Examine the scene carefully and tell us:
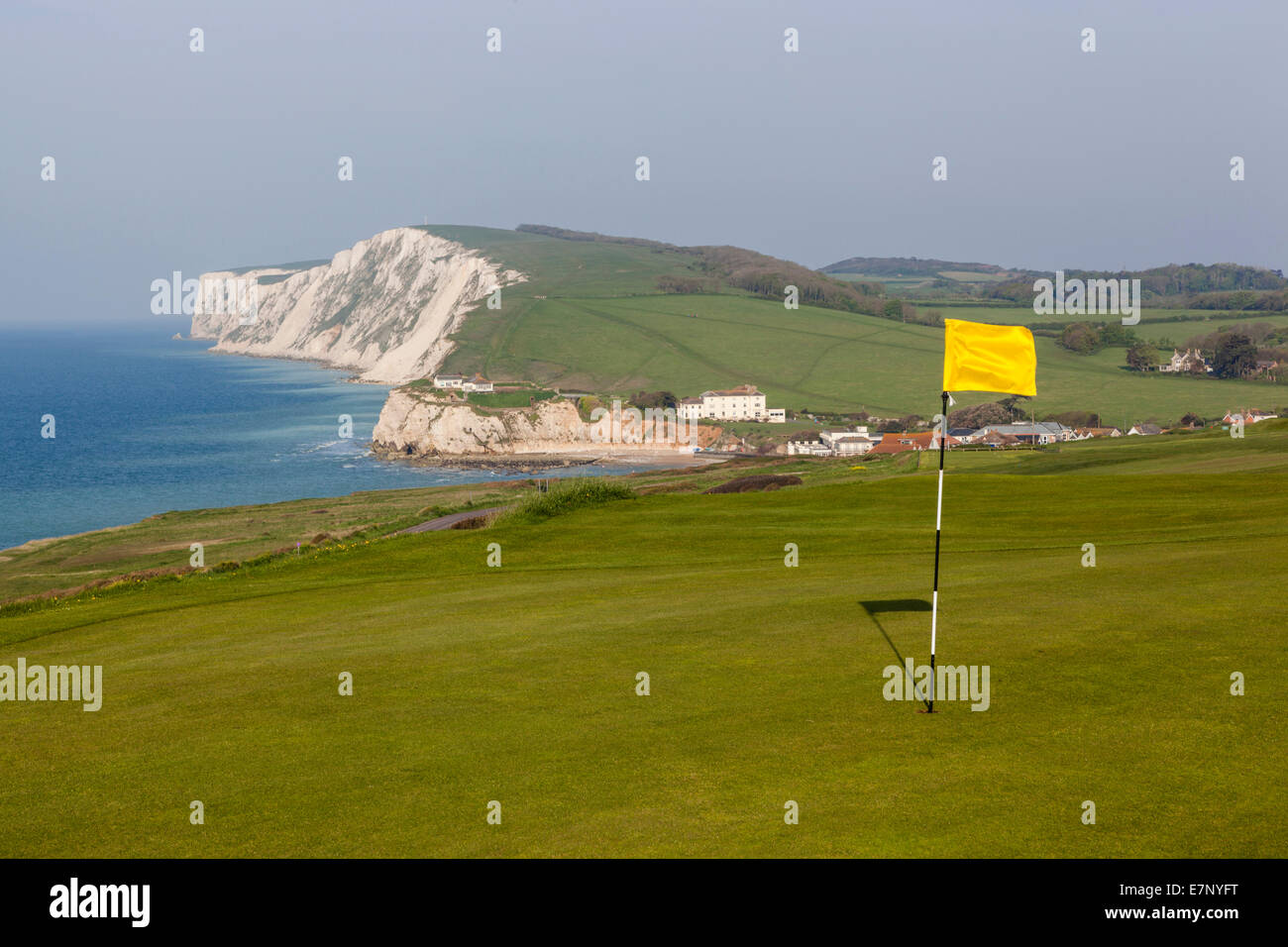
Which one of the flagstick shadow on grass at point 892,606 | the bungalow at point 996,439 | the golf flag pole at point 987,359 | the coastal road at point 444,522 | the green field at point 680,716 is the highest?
the golf flag pole at point 987,359

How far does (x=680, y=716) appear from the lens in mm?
11680

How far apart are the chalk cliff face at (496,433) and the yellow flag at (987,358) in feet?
430

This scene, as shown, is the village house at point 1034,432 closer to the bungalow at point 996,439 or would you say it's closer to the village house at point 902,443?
the bungalow at point 996,439

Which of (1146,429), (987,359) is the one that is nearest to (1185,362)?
(1146,429)

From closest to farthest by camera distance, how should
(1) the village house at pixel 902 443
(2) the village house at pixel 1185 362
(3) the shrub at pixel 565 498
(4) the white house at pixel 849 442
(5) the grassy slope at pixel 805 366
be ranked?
1. (3) the shrub at pixel 565 498
2. (1) the village house at pixel 902 443
3. (4) the white house at pixel 849 442
4. (5) the grassy slope at pixel 805 366
5. (2) the village house at pixel 1185 362

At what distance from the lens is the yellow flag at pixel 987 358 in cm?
1189

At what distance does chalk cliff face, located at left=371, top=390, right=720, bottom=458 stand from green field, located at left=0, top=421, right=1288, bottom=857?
122m

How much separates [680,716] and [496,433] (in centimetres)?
13818

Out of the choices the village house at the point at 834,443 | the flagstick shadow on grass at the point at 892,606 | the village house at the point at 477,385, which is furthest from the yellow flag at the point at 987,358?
the village house at the point at 477,385

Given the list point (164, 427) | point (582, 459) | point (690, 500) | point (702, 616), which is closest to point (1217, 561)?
point (702, 616)

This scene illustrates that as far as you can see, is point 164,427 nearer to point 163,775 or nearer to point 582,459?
point 582,459

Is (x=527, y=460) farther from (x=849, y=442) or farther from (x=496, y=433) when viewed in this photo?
(x=849, y=442)

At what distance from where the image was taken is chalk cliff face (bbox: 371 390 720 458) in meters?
145
